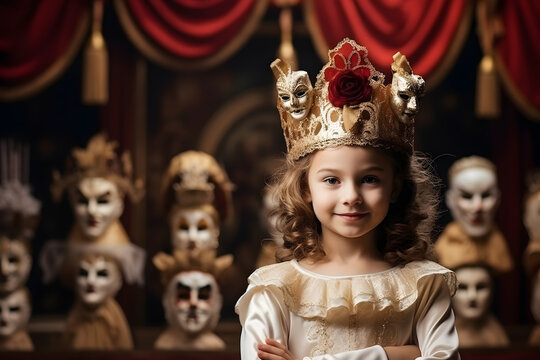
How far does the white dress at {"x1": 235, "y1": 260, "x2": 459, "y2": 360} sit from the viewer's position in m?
2.82

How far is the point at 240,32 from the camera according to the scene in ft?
20.6

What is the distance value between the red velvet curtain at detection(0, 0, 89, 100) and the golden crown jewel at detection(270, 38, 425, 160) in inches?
141

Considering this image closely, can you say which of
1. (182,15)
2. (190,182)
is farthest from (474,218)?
(182,15)

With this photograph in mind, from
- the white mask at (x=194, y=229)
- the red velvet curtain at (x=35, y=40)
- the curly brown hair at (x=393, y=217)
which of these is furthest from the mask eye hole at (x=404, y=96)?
the red velvet curtain at (x=35, y=40)

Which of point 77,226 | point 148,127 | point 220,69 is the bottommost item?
point 77,226

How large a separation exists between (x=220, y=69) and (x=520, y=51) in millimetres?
2302

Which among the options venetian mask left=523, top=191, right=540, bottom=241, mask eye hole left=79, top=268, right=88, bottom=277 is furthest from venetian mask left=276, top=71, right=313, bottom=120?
venetian mask left=523, top=191, right=540, bottom=241

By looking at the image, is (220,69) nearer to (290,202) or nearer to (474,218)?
(474,218)

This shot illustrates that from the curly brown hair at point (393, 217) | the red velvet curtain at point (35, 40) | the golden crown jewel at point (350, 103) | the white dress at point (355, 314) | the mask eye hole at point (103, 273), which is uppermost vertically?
the red velvet curtain at point (35, 40)

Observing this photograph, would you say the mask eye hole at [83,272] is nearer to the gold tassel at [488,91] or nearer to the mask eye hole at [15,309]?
the mask eye hole at [15,309]

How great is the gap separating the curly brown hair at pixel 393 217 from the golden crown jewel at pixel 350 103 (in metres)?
0.08

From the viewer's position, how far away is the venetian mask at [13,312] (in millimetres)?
6156

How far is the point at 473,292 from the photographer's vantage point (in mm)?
6031

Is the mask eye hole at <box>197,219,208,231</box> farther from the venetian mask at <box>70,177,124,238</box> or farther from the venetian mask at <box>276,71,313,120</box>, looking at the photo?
the venetian mask at <box>276,71,313,120</box>
